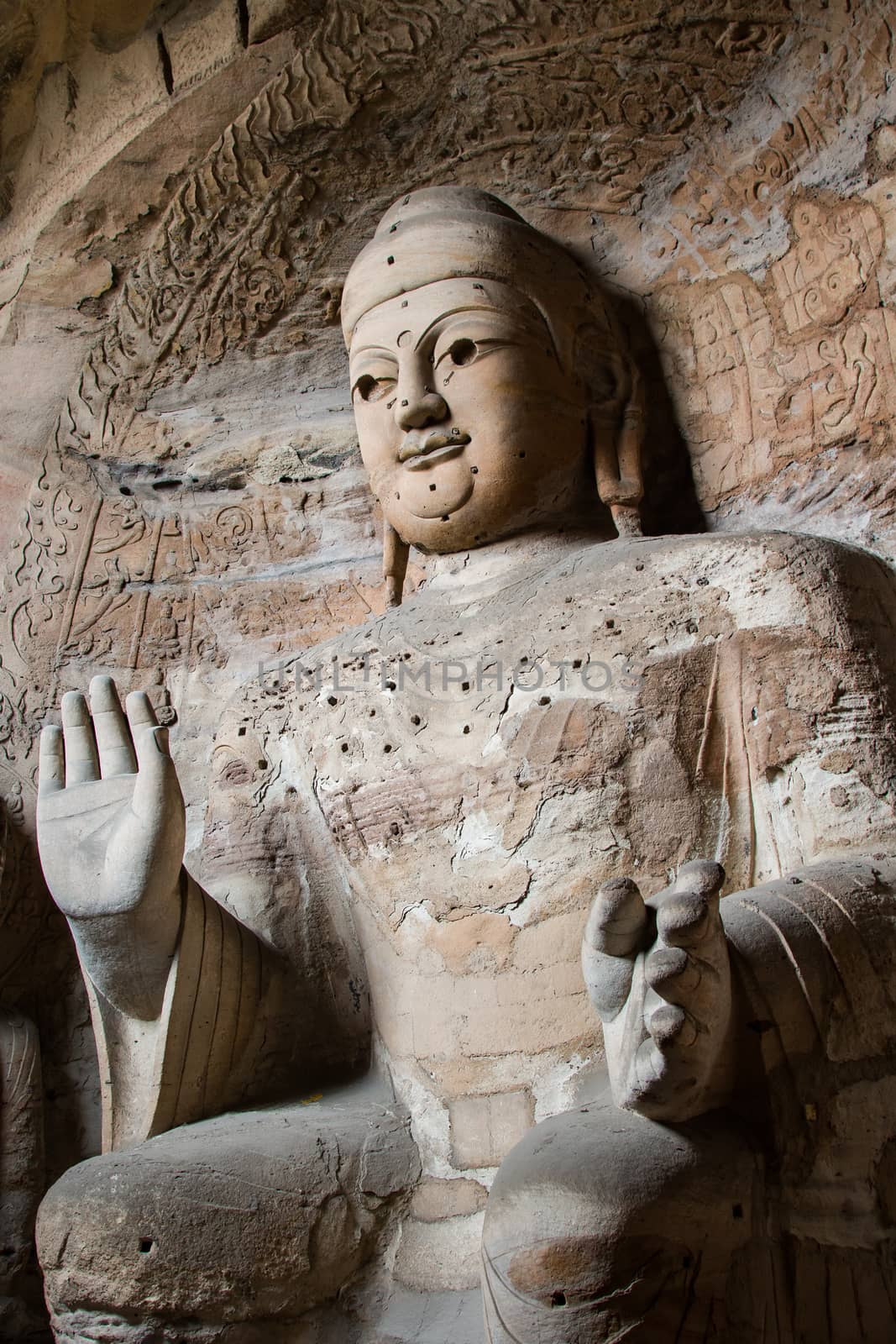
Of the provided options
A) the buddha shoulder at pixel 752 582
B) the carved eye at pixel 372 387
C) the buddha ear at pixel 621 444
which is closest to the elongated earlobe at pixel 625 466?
the buddha ear at pixel 621 444

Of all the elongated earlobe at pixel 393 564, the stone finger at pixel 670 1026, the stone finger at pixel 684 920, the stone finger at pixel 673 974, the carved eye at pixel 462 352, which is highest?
the carved eye at pixel 462 352

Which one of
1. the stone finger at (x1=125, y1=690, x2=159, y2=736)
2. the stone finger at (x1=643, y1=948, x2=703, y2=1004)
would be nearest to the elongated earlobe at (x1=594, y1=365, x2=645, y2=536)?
the stone finger at (x1=125, y1=690, x2=159, y2=736)

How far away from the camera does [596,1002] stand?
92.6 inches

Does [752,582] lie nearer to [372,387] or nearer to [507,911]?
[507,911]

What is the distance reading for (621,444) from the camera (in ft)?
13.1

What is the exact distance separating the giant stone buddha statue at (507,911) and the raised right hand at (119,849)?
0.01 meters

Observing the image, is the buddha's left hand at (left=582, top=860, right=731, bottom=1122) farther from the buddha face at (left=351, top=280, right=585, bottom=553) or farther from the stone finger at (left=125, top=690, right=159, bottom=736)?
the buddha face at (left=351, top=280, right=585, bottom=553)

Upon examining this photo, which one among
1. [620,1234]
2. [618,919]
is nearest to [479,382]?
[618,919]

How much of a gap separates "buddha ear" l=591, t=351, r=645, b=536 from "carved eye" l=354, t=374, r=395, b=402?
609 millimetres

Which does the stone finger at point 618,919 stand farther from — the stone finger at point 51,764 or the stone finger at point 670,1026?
the stone finger at point 51,764

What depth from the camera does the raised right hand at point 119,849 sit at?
123 inches

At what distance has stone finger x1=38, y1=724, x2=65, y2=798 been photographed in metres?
3.34

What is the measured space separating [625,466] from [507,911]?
1413 mm

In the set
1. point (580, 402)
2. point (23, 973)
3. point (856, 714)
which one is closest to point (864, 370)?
point (580, 402)
